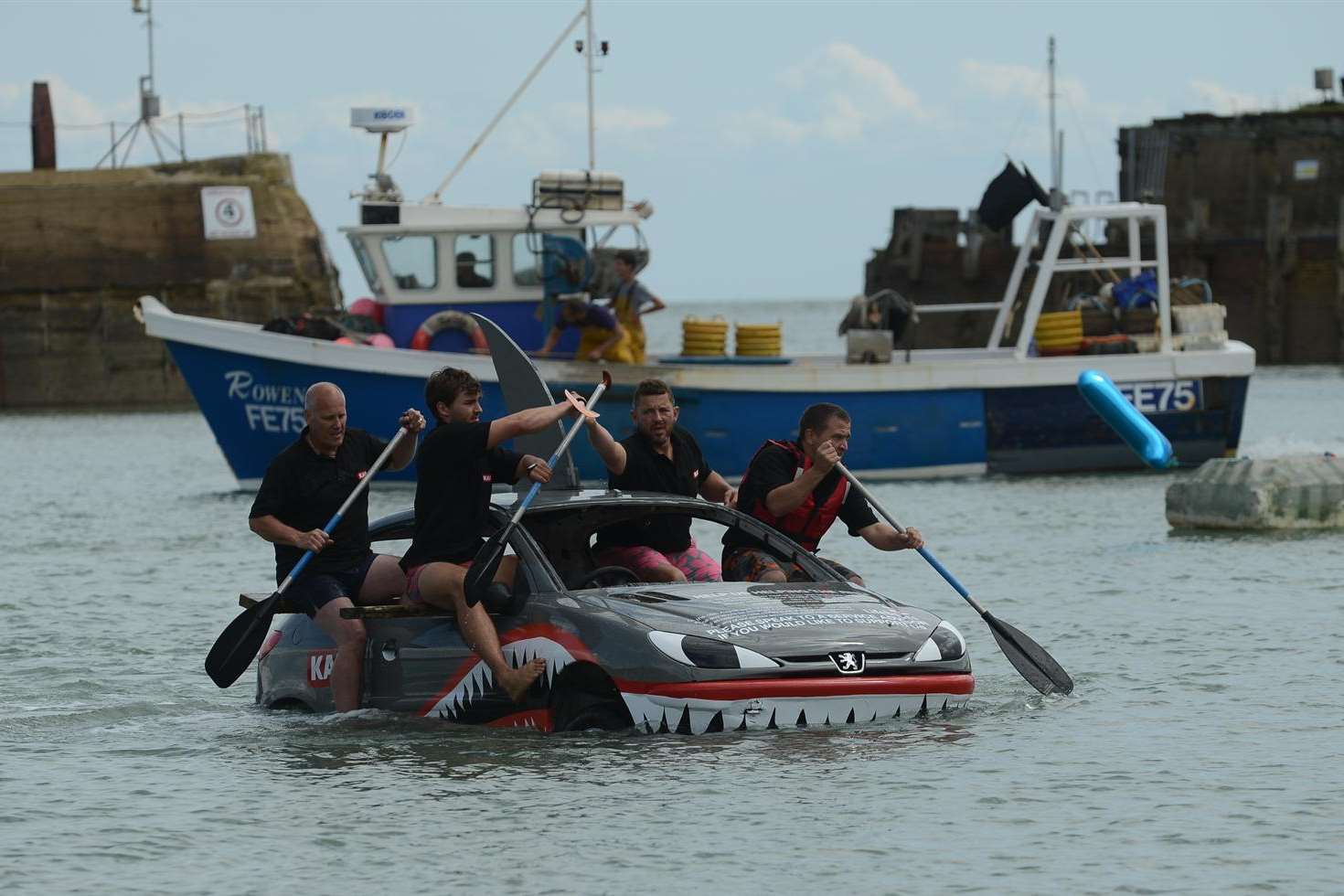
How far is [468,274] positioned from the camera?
2820 centimetres

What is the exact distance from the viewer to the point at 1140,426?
23.0 m

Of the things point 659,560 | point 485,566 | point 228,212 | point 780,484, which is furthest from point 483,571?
point 228,212

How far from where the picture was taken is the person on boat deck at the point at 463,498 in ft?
33.0

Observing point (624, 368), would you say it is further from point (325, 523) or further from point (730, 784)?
point (730, 784)

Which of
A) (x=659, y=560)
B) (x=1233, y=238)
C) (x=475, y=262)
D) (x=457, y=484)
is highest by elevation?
(x=1233, y=238)

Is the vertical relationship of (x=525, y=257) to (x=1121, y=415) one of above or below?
above

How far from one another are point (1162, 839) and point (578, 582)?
318 centimetres

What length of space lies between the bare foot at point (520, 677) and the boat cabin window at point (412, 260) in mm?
18629

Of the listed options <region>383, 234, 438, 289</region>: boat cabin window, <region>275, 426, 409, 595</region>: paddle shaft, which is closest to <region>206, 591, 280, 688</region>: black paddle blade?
<region>275, 426, 409, 595</region>: paddle shaft

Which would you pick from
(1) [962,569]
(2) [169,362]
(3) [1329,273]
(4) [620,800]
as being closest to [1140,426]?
(1) [962,569]

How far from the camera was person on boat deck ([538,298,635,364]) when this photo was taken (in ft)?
87.3

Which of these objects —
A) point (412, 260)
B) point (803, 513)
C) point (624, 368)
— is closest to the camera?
point (803, 513)

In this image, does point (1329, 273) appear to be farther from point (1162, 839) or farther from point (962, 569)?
point (1162, 839)

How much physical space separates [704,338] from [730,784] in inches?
753
